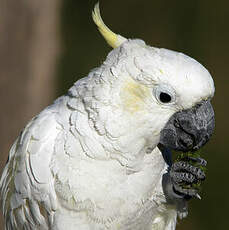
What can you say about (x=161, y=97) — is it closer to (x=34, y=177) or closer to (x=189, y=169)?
(x=189, y=169)

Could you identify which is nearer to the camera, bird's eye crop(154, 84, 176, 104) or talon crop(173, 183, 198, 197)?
bird's eye crop(154, 84, 176, 104)

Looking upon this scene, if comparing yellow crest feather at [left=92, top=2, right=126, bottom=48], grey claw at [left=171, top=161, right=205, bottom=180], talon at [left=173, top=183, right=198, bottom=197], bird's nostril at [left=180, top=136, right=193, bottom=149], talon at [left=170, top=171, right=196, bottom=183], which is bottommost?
talon at [left=173, top=183, right=198, bottom=197]

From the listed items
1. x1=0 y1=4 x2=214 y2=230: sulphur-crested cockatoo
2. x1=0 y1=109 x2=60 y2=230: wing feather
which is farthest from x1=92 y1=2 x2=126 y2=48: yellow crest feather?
x1=0 y1=109 x2=60 y2=230: wing feather

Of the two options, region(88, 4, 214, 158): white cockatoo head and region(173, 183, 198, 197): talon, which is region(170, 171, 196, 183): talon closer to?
region(173, 183, 198, 197): talon

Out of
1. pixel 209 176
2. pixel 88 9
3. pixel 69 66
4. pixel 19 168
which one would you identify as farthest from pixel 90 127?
pixel 69 66

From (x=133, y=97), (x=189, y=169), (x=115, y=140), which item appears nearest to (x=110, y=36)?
(x=133, y=97)

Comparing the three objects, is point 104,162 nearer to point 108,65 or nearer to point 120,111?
point 120,111

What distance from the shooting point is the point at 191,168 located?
2.10 m

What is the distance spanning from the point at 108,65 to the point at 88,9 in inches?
101

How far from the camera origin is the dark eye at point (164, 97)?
1.95 m

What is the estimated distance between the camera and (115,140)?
201 cm

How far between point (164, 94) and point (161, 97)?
17 mm

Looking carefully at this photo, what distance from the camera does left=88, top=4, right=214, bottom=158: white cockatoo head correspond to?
1.94 m

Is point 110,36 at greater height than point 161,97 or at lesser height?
greater
